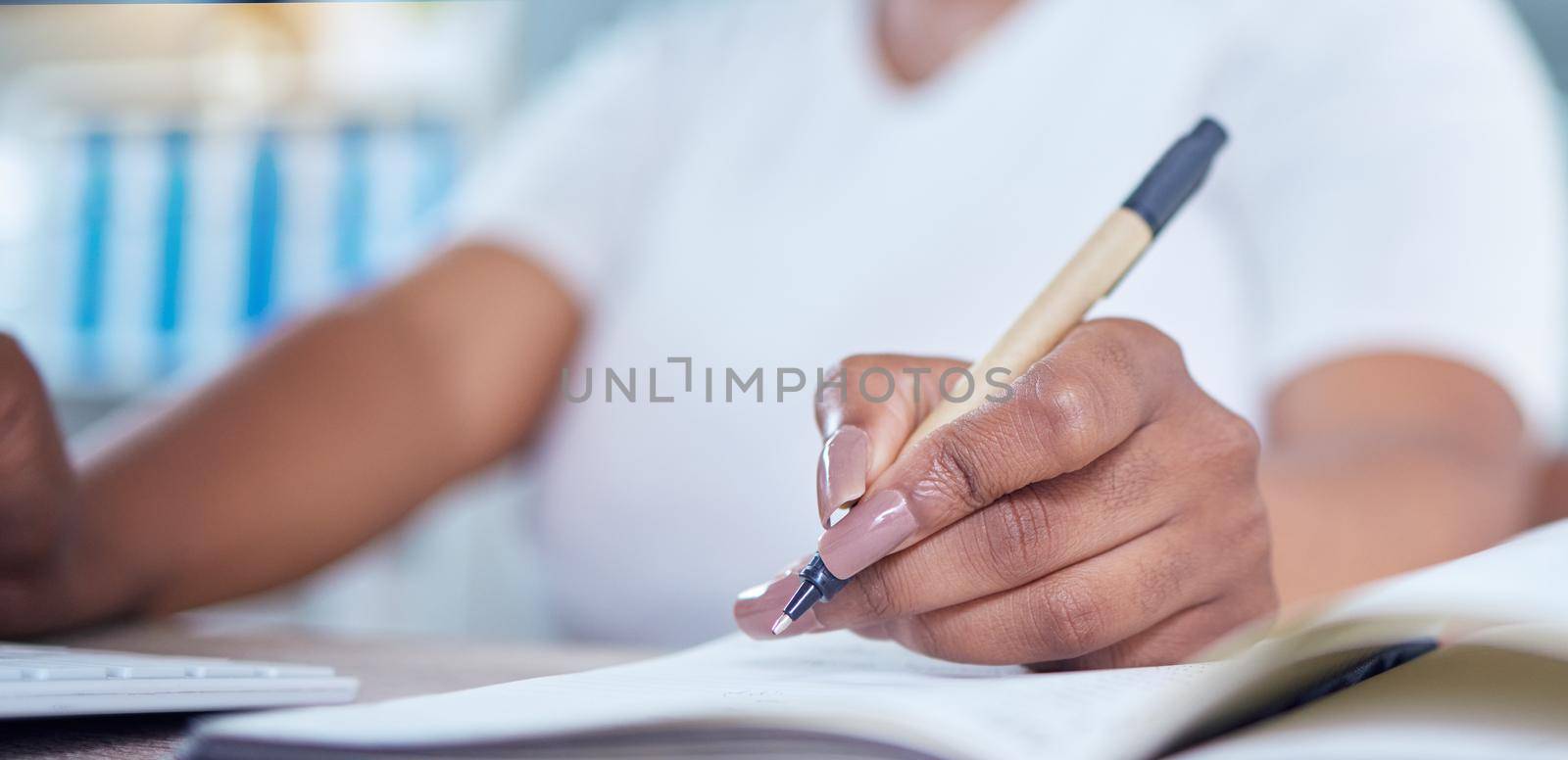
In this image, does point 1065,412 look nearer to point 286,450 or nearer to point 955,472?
point 955,472

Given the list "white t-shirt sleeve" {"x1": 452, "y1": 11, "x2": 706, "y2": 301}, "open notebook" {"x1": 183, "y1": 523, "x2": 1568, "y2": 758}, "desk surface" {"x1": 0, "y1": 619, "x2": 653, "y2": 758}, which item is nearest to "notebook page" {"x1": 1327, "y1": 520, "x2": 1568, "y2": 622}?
"open notebook" {"x1": 183, "y1": 523, "x2": 1568, "y2": 758}

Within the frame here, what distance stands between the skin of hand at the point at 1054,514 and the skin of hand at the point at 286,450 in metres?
0.25

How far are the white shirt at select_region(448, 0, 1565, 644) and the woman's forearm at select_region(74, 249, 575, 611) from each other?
7 cm

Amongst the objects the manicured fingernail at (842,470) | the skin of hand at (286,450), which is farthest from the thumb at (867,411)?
the skin of hand at (286,450)

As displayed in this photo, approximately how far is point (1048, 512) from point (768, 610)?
0.05 meters

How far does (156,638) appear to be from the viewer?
367 millimetres

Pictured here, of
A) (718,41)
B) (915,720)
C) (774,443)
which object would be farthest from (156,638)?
(718,41)

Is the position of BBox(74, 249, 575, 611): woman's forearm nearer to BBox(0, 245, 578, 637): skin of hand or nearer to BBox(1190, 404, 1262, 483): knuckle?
BBox(0, 245, 578, 637): skin of hand

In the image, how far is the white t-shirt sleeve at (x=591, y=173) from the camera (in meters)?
0.63

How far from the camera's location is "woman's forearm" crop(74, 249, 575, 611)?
1.40 feet

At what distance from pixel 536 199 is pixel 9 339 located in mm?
352

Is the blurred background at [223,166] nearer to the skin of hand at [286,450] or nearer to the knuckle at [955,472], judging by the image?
the skin of hand at [286,450]

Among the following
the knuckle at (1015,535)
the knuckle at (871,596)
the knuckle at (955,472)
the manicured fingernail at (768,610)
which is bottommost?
the manicured fingernail at (768,610)

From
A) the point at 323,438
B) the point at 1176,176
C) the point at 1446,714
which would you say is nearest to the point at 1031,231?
the point at 1176,176
